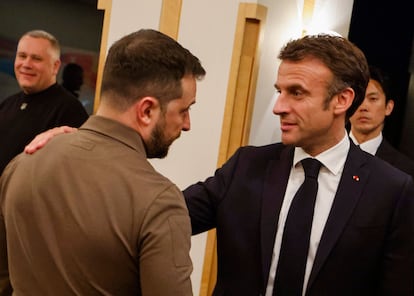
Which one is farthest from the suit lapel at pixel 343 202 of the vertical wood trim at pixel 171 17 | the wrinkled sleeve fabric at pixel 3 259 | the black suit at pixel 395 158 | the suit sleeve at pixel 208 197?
the vertical wood trim at pixel 171 17

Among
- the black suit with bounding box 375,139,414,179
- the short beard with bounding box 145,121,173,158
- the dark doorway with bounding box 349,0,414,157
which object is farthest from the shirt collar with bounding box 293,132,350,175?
the dark doorway with bounding box 349,0,414,157

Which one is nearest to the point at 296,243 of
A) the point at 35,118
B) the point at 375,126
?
the point at 375,126

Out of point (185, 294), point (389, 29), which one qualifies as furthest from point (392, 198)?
point (389, 29)

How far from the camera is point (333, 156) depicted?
181 cm

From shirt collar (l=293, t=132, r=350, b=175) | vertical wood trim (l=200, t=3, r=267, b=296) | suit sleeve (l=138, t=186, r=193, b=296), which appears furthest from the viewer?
vertical wood trim (l=200, t=3, r=267, b=296)

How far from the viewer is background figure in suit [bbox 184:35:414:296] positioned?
171 cm

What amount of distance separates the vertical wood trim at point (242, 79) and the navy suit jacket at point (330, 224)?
1.08 m

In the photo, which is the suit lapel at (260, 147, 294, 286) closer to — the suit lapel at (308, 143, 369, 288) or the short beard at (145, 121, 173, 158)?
the suit lapel at (308, 143, 369, 288)

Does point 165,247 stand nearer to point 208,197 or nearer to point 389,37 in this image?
point 208,197

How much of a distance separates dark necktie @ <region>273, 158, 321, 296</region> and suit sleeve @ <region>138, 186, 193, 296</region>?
53 cm

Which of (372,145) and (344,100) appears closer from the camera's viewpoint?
(344,100)

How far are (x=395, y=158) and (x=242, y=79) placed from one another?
952 millimetres

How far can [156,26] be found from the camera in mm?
3152

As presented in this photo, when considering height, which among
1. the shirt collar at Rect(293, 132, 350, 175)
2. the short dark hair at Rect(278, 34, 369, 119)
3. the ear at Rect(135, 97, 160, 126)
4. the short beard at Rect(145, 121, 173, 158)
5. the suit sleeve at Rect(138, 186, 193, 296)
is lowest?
the suit sleeve at Rect(138, 186, 193, 296)
